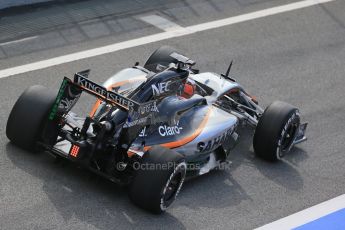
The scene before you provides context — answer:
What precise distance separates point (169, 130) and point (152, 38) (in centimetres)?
470

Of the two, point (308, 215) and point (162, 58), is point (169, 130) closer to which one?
point (308, 215)

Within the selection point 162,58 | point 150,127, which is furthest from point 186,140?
point 162,58

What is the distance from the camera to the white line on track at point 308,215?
31.5ft

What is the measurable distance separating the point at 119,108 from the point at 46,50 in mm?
4665

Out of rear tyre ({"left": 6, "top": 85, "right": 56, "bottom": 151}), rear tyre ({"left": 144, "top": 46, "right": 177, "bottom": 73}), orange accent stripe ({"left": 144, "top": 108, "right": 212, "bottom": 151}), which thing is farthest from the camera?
rear tyre ({"left": 144, "top": 46, "right": 177, "bottom": 73})

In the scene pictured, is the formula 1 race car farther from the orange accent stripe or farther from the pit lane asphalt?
the pit lane asphalt

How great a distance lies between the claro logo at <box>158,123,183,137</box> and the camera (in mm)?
9906

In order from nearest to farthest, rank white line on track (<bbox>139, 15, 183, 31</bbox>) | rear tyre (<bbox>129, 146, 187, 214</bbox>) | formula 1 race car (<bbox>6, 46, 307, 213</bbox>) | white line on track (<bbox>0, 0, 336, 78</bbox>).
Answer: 1. rear tyre (<bbox>129, 146, 187, 214</bbox>)
2. formula 1 race car (<bbox>6, 46, 307, 213</bbox>)
3. white line on track (<bbox>0, 0, 336, 78</bbox>)
4. white line on track (<bbox>139, 15, 183, 31</bbox>)

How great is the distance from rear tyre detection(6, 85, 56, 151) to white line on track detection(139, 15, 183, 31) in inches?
204

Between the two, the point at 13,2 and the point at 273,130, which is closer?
the point at 273,130

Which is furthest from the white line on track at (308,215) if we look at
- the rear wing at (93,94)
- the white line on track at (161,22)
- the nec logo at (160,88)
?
the white line on track at (161,22)

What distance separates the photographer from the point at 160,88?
10.0 metres

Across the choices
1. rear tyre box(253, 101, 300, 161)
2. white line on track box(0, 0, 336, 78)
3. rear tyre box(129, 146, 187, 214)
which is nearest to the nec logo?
rear tyre box(129, 146, 187, 214)

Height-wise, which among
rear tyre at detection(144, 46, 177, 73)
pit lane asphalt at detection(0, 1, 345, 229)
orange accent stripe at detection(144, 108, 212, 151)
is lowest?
pit lane asphalt at detection(0, 1, 345, 229)
